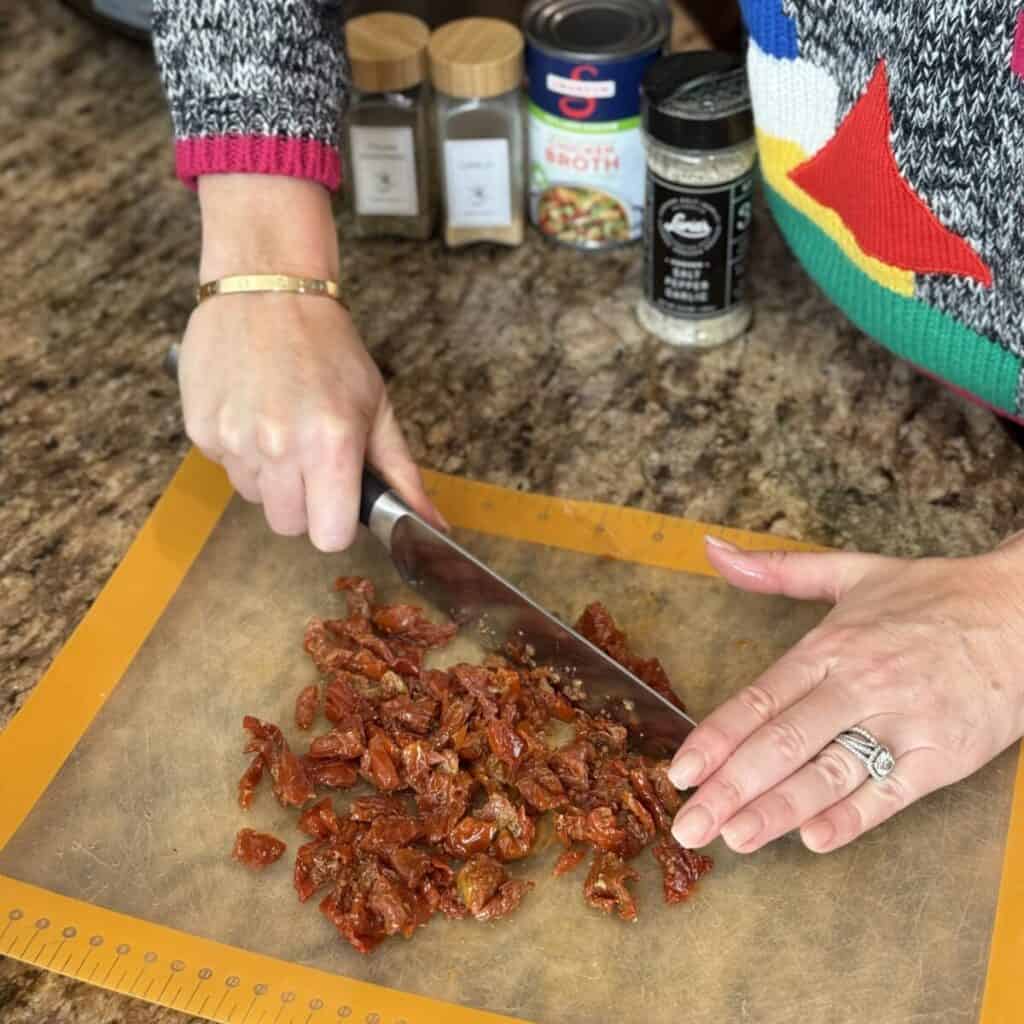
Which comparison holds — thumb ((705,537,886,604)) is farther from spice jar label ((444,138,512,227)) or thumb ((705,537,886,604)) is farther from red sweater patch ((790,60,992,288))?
spice jar label ((444,138,512,227))

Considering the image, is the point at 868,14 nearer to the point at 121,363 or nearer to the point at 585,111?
the point at 585,111

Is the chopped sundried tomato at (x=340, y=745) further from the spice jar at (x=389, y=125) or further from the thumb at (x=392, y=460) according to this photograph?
the spice jar at (x=389, y=125)

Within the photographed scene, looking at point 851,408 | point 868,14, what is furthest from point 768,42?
point 851,408

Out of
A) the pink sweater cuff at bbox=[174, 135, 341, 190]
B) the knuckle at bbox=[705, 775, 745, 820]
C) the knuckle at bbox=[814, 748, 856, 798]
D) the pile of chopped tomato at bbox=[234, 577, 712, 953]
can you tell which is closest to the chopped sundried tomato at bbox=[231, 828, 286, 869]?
the pile of chopped tomato at bbox=[234, 577, 712, 953]

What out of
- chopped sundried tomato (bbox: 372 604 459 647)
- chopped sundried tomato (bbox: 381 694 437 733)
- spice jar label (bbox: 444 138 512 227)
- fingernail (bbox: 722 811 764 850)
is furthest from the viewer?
spice jar label (bbox: 444 138 512 227)

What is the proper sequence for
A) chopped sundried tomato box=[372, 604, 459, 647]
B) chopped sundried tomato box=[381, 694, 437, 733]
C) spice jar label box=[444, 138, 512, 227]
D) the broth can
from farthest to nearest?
spice jar label box=[444, 138, 512, 227] → the broth can → chopped sundried tomato box=[372, 604, 459, 647] → chopped sundried tomato box=[381, 694, 437, 733]

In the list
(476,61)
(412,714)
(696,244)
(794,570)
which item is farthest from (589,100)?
(412,714)

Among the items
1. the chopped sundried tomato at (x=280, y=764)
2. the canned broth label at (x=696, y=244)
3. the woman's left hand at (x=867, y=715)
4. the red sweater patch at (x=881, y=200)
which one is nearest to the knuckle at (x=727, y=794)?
the woman's left hand at (x=867, y=715)
